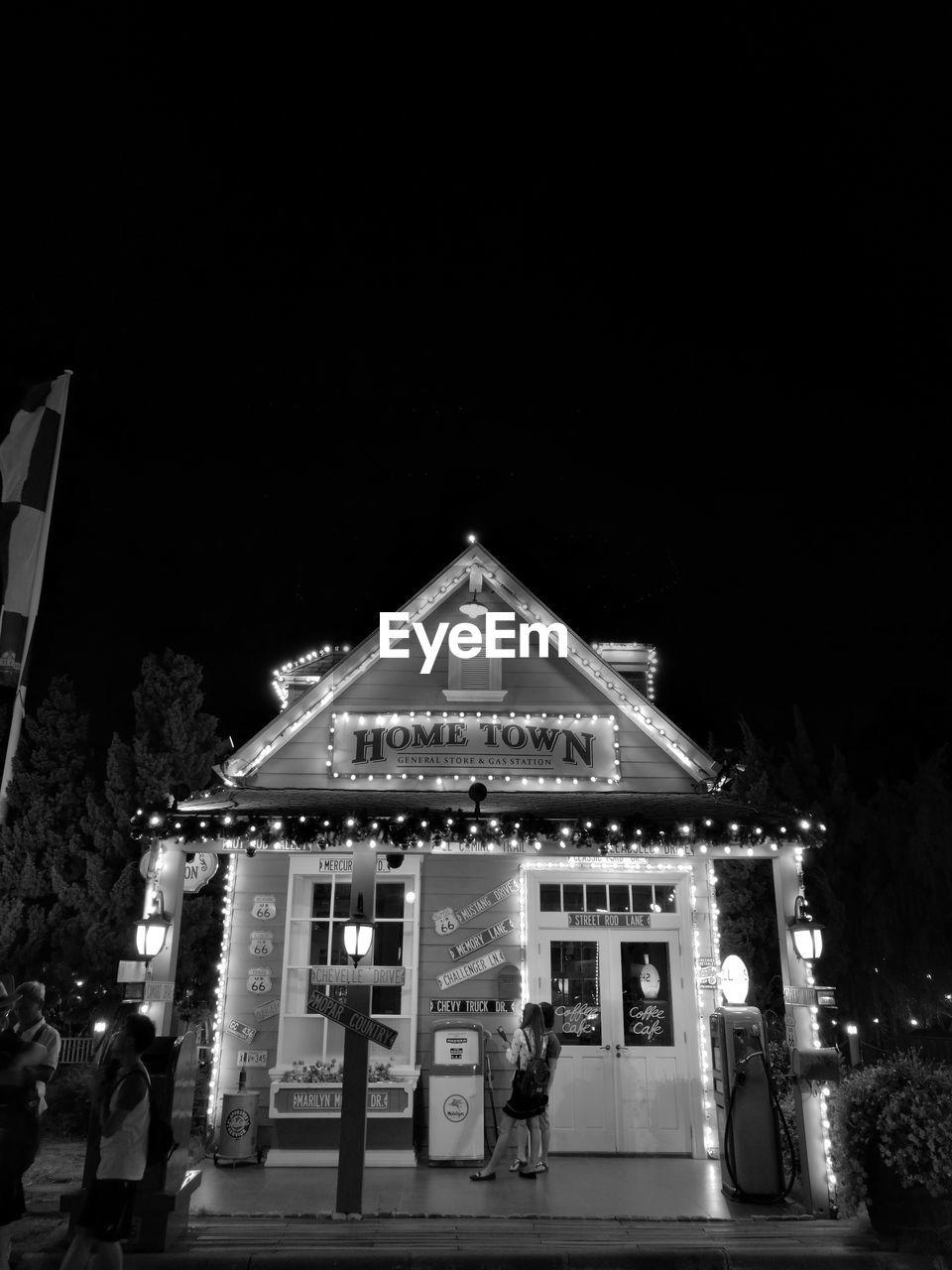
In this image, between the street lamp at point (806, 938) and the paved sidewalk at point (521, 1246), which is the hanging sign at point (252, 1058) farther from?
the street lamp at point (806, 938)

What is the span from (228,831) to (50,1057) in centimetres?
218

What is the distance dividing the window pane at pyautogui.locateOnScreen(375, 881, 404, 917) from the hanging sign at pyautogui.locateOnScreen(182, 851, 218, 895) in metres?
2.13

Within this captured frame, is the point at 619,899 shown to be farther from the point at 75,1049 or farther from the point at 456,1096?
the point at 75,1049

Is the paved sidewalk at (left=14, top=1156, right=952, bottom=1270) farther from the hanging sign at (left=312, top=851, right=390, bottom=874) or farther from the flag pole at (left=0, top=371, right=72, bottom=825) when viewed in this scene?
the flag pole at (left=0, top=371, right=72, bottom=825)

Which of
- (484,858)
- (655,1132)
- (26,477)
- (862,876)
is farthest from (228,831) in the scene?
(862,876)

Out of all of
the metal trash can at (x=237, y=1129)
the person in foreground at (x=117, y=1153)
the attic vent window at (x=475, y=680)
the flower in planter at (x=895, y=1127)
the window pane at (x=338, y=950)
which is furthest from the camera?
the attic vent window at (x=475, y=680)

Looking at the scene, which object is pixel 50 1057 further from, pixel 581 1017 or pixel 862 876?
pixel 862 876

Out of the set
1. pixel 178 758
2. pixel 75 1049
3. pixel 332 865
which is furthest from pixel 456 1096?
pixel 178 758

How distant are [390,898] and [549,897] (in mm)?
1903

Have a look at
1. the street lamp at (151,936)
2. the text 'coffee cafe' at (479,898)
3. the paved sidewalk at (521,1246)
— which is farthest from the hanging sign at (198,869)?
the paved sidewalk at (521,1246)

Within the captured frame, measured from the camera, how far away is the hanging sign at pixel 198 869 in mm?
9664

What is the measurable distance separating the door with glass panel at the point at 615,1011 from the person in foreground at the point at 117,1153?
5.82 meters

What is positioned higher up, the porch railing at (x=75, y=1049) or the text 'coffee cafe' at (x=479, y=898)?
the text 'coffee cafe' at (x=479, y=898)

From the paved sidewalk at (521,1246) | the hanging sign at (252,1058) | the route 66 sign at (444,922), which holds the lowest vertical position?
the paved sidewalk at (521,1246)
